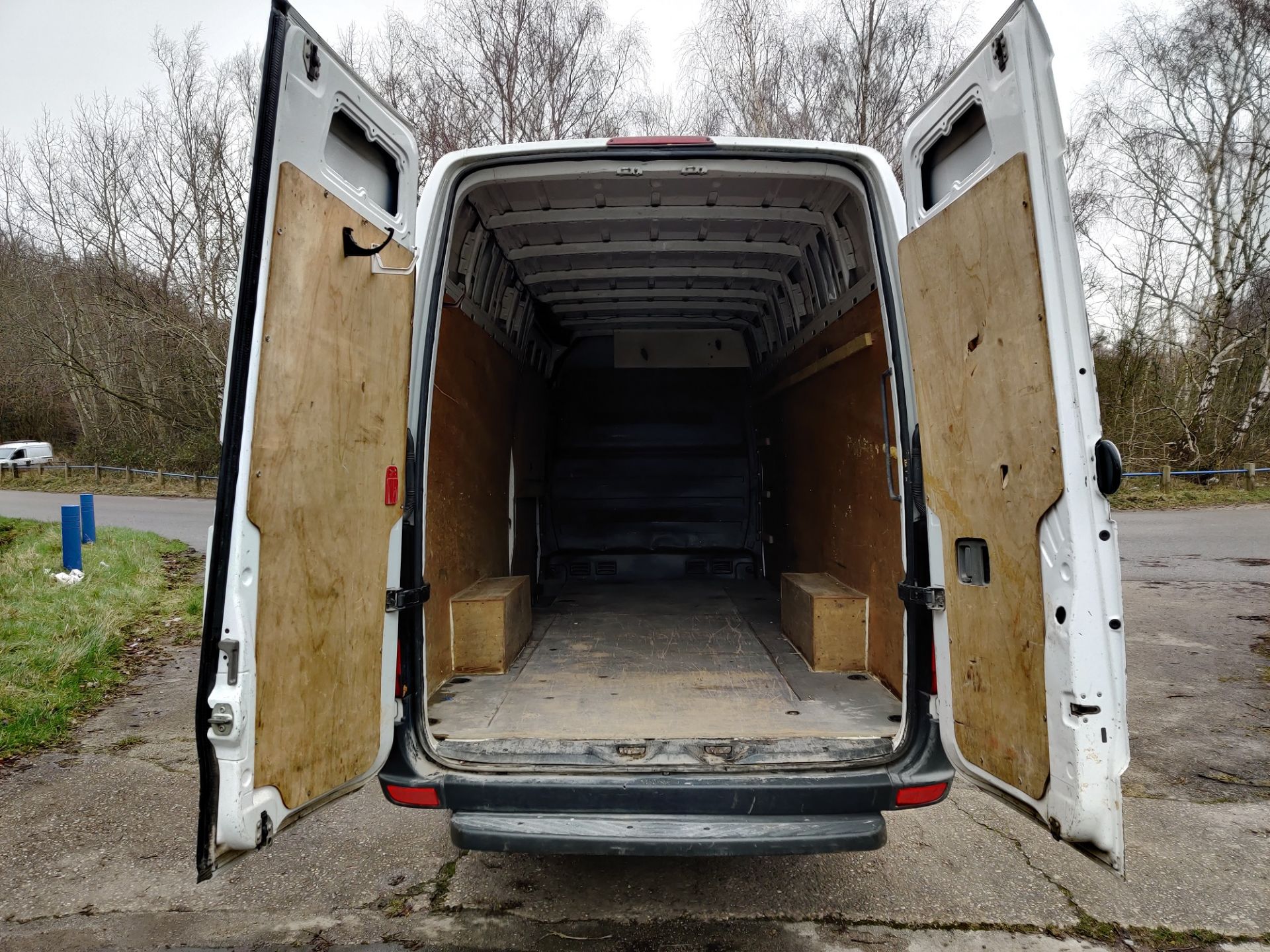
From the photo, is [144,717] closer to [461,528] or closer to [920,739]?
[461,528]

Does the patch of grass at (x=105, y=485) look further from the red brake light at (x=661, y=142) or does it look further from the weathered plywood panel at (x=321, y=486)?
the red brake light at (x=661, y=142)

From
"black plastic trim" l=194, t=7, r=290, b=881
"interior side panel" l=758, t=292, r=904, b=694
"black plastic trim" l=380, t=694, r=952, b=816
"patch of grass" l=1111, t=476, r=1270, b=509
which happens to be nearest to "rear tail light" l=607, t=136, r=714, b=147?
"interior side panel" l=758, t=292, r=904, b=694

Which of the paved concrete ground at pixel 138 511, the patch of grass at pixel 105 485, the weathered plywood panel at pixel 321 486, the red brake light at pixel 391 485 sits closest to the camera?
the weathered plywood panel at pixel 321 486

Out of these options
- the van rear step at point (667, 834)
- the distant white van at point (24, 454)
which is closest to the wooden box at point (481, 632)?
the van rear step at point (667, 834)

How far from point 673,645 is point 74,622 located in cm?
467

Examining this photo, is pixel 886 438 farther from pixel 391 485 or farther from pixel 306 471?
pixel 306 471

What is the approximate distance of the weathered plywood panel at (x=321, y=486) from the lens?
184cm

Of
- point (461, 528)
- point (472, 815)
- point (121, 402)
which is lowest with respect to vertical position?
point (472, 815)

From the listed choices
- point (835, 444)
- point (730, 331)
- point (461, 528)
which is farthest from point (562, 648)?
point (730, 331)

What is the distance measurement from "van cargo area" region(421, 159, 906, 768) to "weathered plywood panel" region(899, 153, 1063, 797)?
0.39 metres

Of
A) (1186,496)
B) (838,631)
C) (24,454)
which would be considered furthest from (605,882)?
(24,454)

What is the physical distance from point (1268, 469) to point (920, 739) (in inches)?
675

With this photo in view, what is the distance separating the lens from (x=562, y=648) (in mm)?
3787

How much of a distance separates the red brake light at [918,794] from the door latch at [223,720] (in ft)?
5.58
